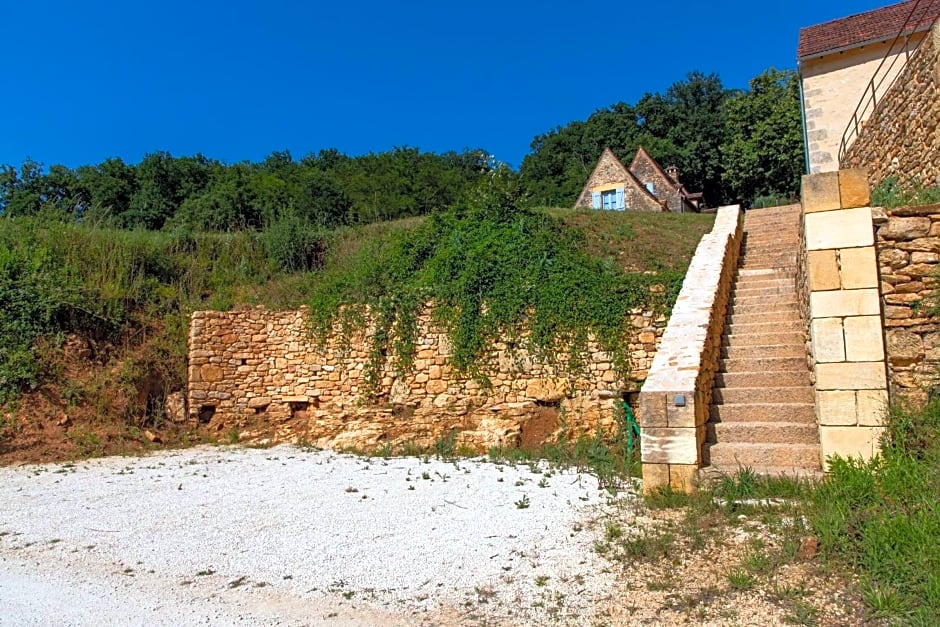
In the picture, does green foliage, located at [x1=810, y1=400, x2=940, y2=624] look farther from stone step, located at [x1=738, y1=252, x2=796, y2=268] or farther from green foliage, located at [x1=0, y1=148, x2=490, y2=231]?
green foliage, located at [x1=0, y1=148, x2=490, y2=231]

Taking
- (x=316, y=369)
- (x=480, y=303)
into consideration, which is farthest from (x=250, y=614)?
(x=316, y=369)

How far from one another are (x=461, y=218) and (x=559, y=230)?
1.94 m

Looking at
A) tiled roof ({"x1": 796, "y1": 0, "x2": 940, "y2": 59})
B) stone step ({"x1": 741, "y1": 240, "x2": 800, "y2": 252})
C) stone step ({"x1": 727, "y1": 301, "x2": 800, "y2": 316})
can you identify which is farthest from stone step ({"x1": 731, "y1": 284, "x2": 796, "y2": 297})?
tiled roof ({"x1": 796, "y1": 0, "x2": 940, "y2": 59})

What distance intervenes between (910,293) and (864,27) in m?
16.2

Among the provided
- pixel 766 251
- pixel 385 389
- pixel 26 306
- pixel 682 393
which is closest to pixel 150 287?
pixel 26 306

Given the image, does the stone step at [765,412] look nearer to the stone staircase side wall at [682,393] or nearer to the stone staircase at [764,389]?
the stone staircase at [764,389]

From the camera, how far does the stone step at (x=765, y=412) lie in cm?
575

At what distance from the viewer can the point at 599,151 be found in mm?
A: 43344

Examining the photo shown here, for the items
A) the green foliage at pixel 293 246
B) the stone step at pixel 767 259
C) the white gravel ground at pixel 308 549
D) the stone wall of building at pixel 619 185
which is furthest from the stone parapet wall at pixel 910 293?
the stone wall of building at pixel 619 185

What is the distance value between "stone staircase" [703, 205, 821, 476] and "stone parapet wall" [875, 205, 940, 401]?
838 mm

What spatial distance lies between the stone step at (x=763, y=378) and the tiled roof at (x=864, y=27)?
561 inches

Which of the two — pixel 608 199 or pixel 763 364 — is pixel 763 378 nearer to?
pixel 763 364

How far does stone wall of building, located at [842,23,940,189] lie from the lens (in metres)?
7.73

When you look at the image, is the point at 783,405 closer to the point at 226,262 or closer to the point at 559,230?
the point at 559,230
